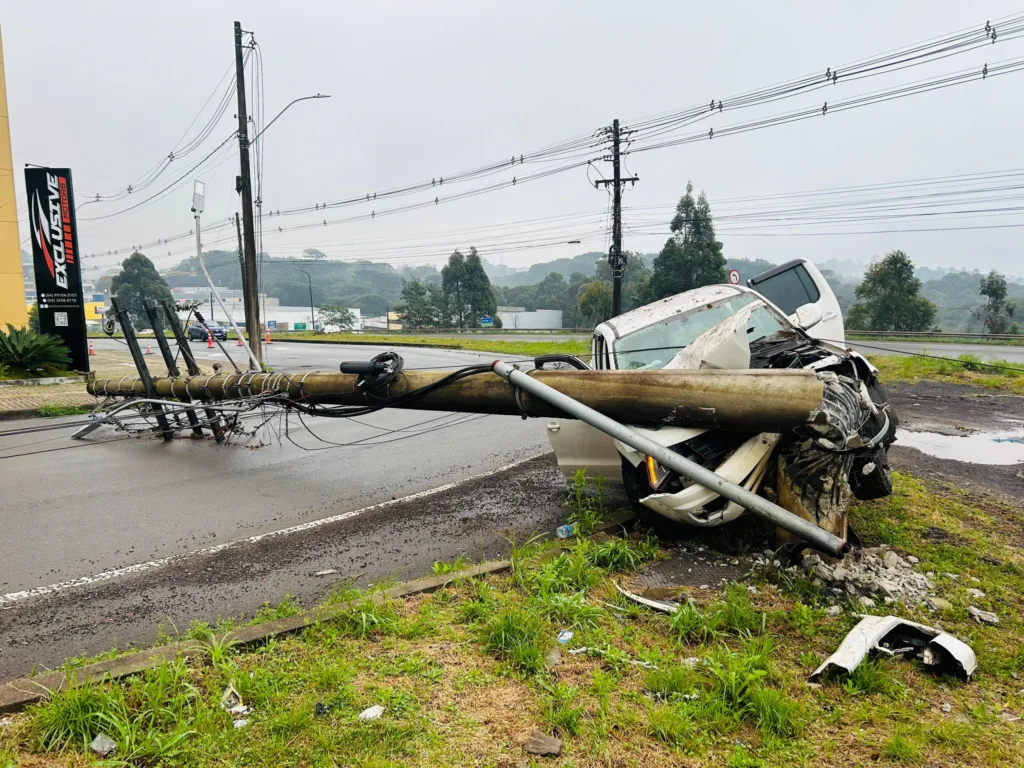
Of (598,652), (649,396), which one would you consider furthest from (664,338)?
(598,652)

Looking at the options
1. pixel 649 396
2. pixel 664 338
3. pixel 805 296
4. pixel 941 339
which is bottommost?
pixel 941 339

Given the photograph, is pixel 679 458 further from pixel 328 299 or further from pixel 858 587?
pixel 328 299

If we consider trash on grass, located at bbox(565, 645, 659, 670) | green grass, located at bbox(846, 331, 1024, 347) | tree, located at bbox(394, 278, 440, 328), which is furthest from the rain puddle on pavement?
tree, located at bbox(394, 278, 440, 328)

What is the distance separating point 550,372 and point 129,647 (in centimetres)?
331

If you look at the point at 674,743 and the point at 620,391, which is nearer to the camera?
the point at 674,743

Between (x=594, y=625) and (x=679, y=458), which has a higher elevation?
(x=679, y=458)

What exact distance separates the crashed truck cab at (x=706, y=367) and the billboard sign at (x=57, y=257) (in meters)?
15.8

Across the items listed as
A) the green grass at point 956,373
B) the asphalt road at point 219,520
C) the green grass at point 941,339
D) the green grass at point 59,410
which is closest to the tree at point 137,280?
the green grass at point 59,410

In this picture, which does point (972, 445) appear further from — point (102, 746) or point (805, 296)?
point (102, 746)

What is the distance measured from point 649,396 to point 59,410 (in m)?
11.9

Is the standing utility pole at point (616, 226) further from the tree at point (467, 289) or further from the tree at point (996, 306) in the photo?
the tree at point (467, 289)

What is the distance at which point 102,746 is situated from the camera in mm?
2506

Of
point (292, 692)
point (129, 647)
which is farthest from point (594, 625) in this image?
point (129, 647)

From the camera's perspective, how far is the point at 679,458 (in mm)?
4051
